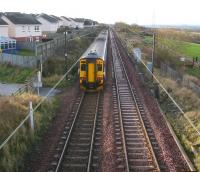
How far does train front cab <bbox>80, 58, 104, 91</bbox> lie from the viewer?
24.2 metres

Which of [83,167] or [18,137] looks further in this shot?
[18,137]

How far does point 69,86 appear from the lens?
88.3 feet

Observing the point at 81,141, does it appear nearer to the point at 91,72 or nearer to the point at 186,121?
the point at 186,121

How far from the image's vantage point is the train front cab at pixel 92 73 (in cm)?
2419

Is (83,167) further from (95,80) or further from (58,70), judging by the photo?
(58,70)

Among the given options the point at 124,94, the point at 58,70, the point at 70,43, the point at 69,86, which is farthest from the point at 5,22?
the point at 124,94

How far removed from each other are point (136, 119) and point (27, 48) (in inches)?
1389

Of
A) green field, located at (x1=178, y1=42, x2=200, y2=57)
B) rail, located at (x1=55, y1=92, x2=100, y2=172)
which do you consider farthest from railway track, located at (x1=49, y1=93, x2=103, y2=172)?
green field, located at (x1=178, y1=42, x2=200, y2=57)

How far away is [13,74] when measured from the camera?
34.1m

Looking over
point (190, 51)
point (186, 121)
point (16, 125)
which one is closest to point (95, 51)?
point (186, 121)

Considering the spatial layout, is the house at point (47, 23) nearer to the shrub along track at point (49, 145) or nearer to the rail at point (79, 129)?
the rail at point (79, 129)

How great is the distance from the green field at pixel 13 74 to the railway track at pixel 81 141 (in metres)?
12.0

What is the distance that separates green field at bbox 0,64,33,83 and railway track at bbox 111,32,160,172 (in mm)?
10768

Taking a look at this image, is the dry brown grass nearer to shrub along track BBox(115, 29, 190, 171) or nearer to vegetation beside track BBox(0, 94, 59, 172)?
shrub along track BBox(115, 29, 190, 171)
